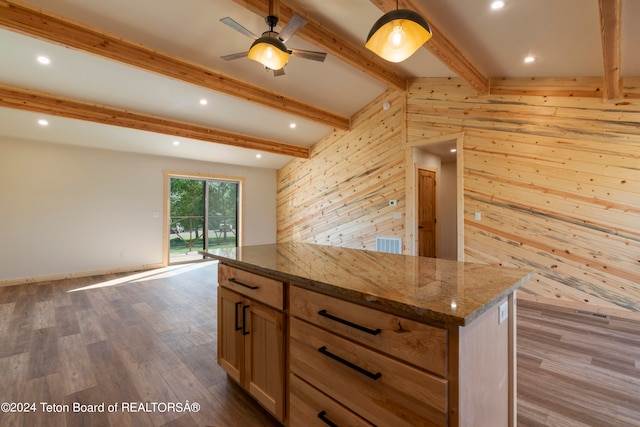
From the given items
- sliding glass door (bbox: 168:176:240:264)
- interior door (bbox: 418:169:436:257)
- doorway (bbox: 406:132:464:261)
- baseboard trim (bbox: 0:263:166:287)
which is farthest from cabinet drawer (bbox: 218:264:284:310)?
sliding glass door (bbox: 168:176:240:264)

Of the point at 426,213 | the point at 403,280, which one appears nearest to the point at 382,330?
the point at 403,280

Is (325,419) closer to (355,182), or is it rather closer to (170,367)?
(170,367)

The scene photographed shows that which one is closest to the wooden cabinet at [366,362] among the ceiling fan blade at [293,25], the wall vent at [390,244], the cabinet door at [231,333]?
the cabinet door at [231,333]

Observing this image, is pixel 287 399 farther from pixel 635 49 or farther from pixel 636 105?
pixel 636 105

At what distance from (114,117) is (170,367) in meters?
4.29

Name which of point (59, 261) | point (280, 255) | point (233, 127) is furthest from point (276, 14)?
Result: point (59, 261)

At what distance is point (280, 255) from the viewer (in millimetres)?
1967

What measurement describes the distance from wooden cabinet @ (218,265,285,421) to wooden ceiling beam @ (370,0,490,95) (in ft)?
8.41

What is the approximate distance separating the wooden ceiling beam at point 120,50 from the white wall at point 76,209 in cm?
310

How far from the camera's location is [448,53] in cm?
330

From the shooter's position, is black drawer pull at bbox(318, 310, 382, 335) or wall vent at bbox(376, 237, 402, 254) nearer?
black drawer pull at bbox(318, 310, 382, 335)

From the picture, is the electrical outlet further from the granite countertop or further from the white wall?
the white wall

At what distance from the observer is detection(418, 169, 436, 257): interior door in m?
5.47

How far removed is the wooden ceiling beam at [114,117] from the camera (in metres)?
3.96
